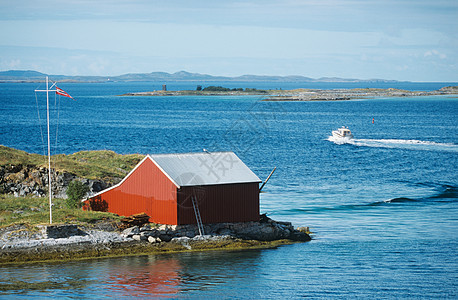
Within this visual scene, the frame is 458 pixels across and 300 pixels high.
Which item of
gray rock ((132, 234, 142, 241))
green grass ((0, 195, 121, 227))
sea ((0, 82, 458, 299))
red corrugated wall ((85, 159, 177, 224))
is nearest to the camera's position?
sea ((0, 82, 458, 299))

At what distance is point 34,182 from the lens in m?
44.4

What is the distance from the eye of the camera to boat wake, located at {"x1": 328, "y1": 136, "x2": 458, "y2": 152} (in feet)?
286

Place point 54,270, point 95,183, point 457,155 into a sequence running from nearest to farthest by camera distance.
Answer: point 54,270, point 95,183, point 457,155

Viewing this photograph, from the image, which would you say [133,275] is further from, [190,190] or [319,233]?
[319,233]

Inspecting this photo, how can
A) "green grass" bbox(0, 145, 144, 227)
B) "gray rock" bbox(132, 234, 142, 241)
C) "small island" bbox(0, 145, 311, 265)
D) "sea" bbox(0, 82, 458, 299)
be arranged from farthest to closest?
"green grass" bbox(0, 145, 144, 227) → "gray rock" bbox(132, 234, 142, 241) → "small island" bbox(0, 145, 311, 265) → "sea" bbox(0, 82, 458, 299)

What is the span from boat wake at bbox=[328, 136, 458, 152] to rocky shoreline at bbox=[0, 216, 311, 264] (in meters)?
55.1

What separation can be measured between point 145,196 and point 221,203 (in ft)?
13.8

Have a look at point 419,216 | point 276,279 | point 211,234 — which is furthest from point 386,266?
point 419,216

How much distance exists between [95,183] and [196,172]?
1040 centimetres

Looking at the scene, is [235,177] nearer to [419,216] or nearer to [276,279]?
[276,279]

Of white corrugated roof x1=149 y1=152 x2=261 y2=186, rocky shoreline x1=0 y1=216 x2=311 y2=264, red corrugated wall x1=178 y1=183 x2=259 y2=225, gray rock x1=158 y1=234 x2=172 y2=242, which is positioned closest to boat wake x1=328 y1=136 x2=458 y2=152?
white corrugated roof x1=149 y1=152 x2=261 y2=186

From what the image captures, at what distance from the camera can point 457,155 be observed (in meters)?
79.8

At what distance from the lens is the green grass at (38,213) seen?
34.2 metres

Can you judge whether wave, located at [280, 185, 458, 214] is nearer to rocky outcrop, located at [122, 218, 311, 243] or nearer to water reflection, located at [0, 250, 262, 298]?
rocky outcrop, located at [122, 218, 311, 243]
